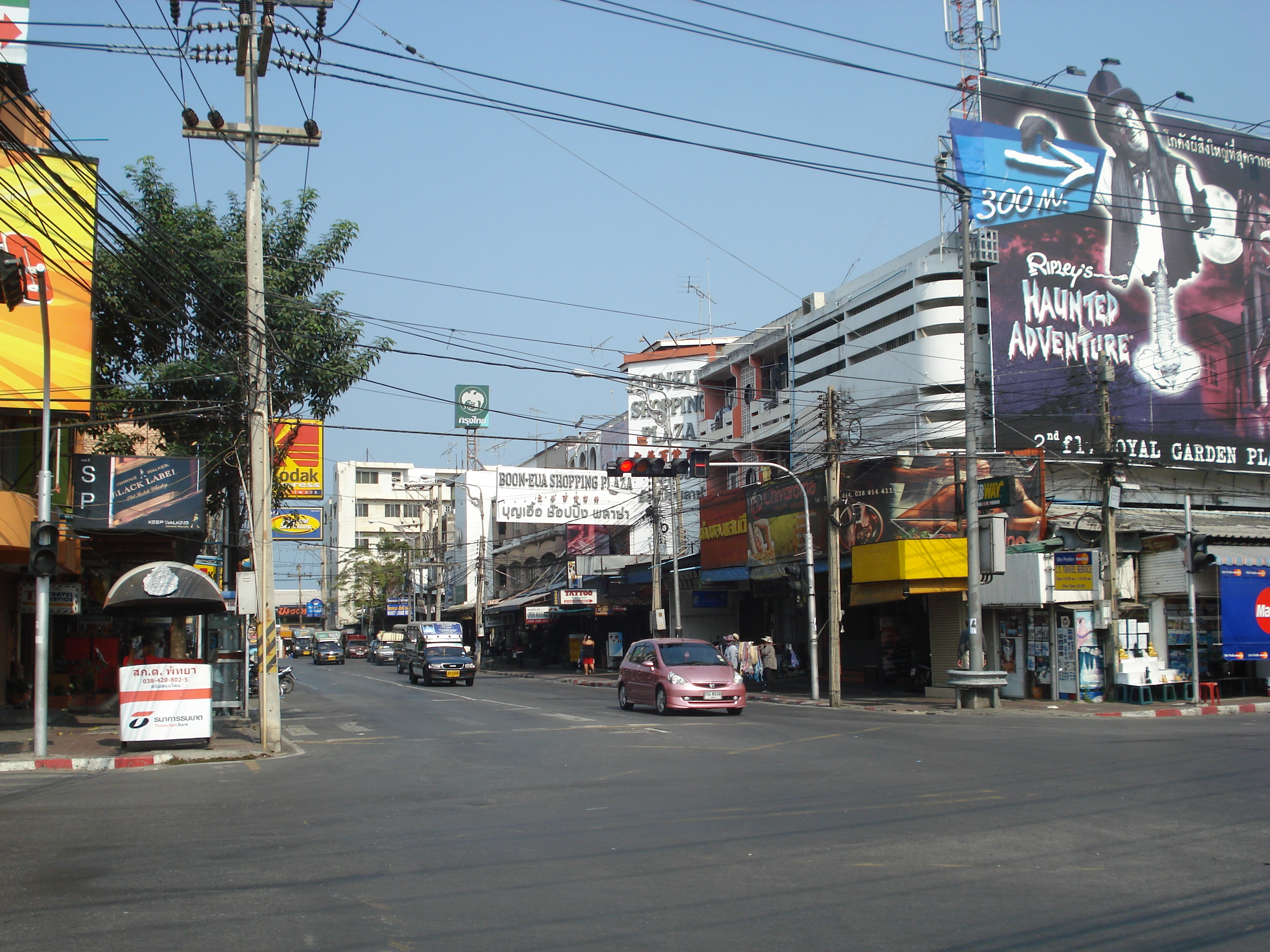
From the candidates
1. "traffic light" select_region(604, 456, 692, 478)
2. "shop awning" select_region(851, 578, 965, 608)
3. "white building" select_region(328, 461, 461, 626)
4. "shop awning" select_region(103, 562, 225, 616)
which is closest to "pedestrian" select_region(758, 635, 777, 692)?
"shop awning" select_region(851, 578, 965, 608)

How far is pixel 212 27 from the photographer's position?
1775cm

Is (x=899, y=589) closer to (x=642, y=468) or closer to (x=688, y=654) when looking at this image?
(x=688, y=654)

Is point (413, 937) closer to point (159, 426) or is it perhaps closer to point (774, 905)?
point (774, 905)

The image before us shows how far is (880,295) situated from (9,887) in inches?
1498

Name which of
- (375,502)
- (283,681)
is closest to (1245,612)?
(283,681)

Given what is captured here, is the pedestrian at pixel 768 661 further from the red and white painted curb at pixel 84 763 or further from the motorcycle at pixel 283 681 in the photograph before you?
the red and white painted curb at pixel 84 763

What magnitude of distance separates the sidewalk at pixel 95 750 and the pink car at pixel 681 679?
28.4 ft

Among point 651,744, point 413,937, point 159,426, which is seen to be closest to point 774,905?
point 413,937

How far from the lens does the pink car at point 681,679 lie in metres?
23.6

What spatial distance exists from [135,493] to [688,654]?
41.4 feet

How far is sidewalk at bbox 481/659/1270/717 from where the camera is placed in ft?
79.7

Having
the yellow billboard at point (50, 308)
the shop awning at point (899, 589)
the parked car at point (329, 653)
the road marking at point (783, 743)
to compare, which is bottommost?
the parked car at point (329, 653)

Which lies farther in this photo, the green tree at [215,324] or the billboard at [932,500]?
the billboard at [932,500]

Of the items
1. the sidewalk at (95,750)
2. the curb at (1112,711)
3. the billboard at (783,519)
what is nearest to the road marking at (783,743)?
the curb at (1112,711)
